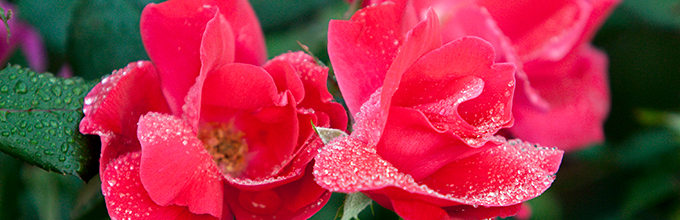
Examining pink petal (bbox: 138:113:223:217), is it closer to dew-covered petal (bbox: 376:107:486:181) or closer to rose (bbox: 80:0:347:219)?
rose (bbox: 80:0:347:219)

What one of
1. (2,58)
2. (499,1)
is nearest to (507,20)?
(499,1)

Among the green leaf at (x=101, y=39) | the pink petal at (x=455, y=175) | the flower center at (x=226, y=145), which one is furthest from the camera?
the green leaf at (x=101, y=39)

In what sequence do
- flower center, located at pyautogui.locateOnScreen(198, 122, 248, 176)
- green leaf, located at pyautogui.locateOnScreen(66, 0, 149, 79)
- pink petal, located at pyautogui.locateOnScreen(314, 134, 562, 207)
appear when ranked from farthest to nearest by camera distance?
green leaf, located at pyautogui.locateOnScreen(66, 0, 149, 79) → flower center, located at pyautogui.locateOnScreen(198, 122, 248, 176) → pink petal, located at pyautogui.locateOnScreen(314, 134, 562, 207)

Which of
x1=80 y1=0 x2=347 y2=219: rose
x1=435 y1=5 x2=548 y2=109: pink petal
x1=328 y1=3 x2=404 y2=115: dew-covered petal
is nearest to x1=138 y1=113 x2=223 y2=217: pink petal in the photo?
x1=80 y1=0 x2=347 y2=219: rose

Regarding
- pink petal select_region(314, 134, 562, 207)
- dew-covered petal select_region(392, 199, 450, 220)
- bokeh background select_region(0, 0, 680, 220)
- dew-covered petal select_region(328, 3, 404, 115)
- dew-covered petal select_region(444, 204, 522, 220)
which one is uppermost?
dew-covered petal select_region(328, 3, 404, 115)

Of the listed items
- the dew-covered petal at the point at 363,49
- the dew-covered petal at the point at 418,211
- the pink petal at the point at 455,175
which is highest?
the dew-covered petal at the point at 363,49

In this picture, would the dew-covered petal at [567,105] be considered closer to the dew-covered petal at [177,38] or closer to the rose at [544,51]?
the rose at [544,51]

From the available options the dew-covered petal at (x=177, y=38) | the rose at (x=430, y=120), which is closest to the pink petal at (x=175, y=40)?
the dew-covered petal at (x=177, y=38)
